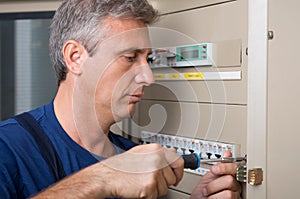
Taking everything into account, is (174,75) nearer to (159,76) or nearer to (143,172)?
(159,76)

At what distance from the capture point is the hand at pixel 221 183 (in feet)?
3.93

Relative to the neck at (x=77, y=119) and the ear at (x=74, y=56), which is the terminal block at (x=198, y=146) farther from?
the ear at (x=74, y=56)

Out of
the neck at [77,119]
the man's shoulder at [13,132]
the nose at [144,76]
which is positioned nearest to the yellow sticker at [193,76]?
the nose at [144,76]

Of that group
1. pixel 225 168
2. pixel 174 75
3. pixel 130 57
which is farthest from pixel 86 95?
pixel 225 168

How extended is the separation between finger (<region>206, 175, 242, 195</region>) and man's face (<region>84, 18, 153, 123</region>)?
1.13ft

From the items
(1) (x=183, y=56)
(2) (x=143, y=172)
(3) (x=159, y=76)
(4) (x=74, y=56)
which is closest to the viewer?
(2) (x=143, y=172)

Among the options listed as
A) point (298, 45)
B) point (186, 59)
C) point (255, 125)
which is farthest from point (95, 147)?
point (298, 45)

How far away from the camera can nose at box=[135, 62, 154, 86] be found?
117cm

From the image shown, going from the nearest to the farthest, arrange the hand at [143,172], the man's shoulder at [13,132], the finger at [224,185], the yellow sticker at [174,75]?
1. the hand at [143,172]
2. the man's shoulder at [13,132]
3. the finger at [224,185]
4. the yellow sticker at [174,75]

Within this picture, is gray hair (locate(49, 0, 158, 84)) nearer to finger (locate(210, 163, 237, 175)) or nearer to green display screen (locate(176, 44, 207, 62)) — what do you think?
green display screen (locate(176, 44, 207, 62))

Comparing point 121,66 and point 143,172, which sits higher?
point 121,66

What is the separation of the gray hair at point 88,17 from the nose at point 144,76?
15 centimetres

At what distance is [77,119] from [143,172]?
414 mm

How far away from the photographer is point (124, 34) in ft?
3.80
